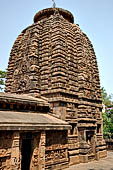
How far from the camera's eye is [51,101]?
39.4 feet

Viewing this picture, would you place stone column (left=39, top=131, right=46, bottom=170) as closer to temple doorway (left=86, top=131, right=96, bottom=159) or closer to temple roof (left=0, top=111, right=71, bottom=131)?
temple roof (left=0, top=111, right=71, bottom=131)

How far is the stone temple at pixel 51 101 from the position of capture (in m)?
8.55

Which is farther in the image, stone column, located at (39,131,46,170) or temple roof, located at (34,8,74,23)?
temple roof, located at (34,8,74,23)

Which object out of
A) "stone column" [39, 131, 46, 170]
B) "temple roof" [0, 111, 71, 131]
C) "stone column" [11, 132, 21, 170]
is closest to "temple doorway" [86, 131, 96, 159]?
"temple roof" [0, 111, 71, 131]

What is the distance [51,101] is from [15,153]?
201 inches

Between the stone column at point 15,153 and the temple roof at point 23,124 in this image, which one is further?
the stone column at point 15,153

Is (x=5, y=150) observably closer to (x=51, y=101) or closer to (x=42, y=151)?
(x=42, y=151)

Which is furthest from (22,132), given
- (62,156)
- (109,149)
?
(109,149)

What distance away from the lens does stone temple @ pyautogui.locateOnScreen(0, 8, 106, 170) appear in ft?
28.0

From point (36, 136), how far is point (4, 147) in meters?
2.00

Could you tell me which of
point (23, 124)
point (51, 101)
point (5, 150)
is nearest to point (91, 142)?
point (51, 101)

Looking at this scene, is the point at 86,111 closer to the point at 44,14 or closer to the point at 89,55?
the point at 89,55

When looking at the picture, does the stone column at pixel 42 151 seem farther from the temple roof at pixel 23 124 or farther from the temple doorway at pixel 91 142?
the temple doorway at pixel 91 142

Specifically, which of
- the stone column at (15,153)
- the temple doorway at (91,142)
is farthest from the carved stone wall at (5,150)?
the temple doorway at (91,142)
